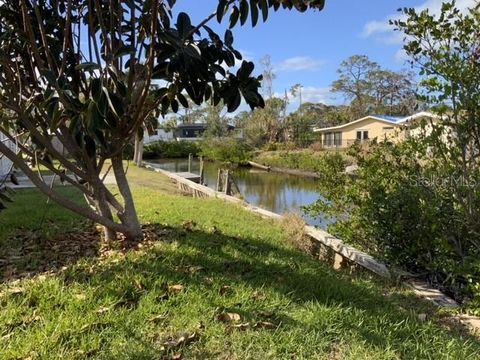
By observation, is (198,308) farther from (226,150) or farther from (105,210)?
(226,150)

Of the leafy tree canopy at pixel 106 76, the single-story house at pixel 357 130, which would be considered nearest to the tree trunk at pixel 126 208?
the leafy tree canopy at pixel 106 76

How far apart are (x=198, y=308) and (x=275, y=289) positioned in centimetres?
67

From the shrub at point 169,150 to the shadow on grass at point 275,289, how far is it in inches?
1470

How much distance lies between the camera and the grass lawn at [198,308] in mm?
2418

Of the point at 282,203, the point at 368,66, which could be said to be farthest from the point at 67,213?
the point at 368,66

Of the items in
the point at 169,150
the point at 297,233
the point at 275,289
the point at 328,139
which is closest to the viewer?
the point at 275,289

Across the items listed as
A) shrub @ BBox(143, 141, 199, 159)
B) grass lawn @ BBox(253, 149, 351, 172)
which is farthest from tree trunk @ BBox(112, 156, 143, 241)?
shrub @ BBox(143, 141, 199, 159)

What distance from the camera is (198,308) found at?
283cm

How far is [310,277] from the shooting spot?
370cm

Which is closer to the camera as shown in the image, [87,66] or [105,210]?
[87,66]

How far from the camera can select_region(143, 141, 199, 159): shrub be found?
135 ft

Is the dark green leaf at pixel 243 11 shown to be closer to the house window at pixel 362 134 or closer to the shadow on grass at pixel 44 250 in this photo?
the shadow on grass at pixel 44 250

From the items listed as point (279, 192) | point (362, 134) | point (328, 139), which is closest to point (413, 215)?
point (279, 192)

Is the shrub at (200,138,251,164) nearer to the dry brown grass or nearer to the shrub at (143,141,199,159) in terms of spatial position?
the shrub at (143,141,199,159)
